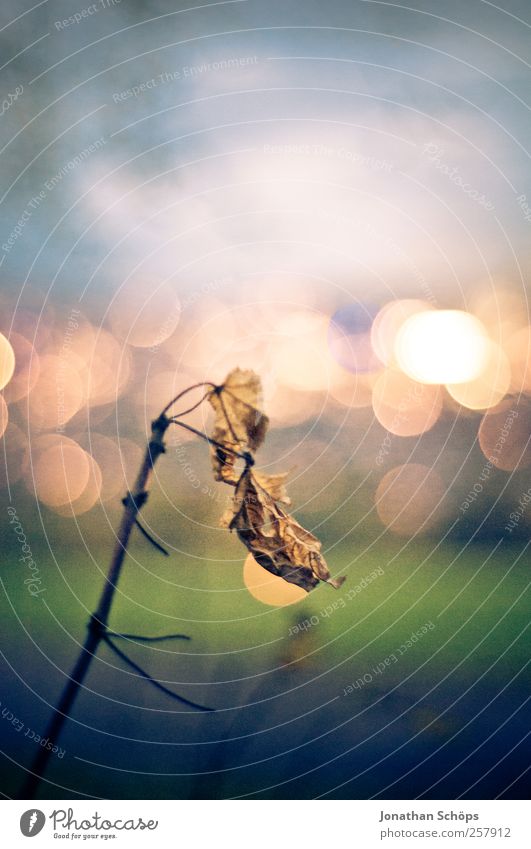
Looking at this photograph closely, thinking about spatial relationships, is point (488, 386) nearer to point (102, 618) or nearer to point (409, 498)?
point (409, 498)

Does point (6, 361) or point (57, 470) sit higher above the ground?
point (6, 361)

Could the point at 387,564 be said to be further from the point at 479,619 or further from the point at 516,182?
the point at 516,182

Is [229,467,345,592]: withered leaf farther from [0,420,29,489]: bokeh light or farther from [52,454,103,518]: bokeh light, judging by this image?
[0,420,29,489]: bokeh light

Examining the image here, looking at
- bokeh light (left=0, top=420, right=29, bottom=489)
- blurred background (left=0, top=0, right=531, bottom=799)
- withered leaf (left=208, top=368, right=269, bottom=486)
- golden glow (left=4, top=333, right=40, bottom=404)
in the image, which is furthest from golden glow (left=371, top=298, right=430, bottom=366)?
bokeh light (left=0, top=420, right=29, bottom=489)

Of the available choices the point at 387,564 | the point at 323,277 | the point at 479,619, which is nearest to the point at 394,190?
the point at 323,277
